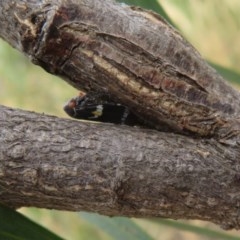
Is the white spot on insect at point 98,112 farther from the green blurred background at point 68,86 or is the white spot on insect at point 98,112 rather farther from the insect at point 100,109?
the green blurred background at point 68,86

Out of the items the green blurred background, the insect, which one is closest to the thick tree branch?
the insect

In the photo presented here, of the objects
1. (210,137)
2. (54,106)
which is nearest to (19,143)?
(210,137)

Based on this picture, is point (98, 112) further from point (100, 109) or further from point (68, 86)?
point (68, 86)

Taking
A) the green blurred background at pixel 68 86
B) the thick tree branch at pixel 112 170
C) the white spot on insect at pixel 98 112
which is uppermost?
the green blurred background at pixel 68 86

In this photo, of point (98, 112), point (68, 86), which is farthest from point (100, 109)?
point (68, 86)

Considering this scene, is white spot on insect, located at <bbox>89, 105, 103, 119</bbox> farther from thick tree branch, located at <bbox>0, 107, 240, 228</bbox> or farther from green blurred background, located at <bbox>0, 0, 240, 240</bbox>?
green blurred background, located at <bbox>0, 0, 240, 240</bbox>

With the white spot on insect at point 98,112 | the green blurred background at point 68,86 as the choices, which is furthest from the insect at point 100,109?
the green blurred background at point 68,86

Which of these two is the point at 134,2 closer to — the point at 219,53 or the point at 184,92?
the point at 184,92
